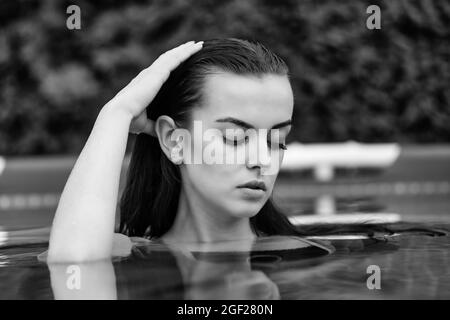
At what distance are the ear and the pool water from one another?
1.06 feet

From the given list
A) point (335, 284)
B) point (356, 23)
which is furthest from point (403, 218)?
point (356, 23)

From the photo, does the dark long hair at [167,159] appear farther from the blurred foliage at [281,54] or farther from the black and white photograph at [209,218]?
the blurred foliage at [281,54]

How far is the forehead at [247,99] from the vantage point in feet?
7.14

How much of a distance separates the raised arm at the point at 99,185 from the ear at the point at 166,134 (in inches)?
4.2

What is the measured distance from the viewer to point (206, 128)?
7.40ft

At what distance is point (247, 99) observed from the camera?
2.21m

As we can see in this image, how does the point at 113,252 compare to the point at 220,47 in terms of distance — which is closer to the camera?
the point at 113,252

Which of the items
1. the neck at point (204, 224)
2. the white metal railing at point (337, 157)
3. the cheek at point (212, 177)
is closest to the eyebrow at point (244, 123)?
the cheek at point (212, 177)

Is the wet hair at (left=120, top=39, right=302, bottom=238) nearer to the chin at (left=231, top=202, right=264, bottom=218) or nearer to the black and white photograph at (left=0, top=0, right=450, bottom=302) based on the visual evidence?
the black and white photograph at (left=0, top=0, right=450, bottom=302)

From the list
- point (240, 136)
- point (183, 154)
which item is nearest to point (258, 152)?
point (240, 136)

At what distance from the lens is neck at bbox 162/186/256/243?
246 cm

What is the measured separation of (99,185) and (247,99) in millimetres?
513
